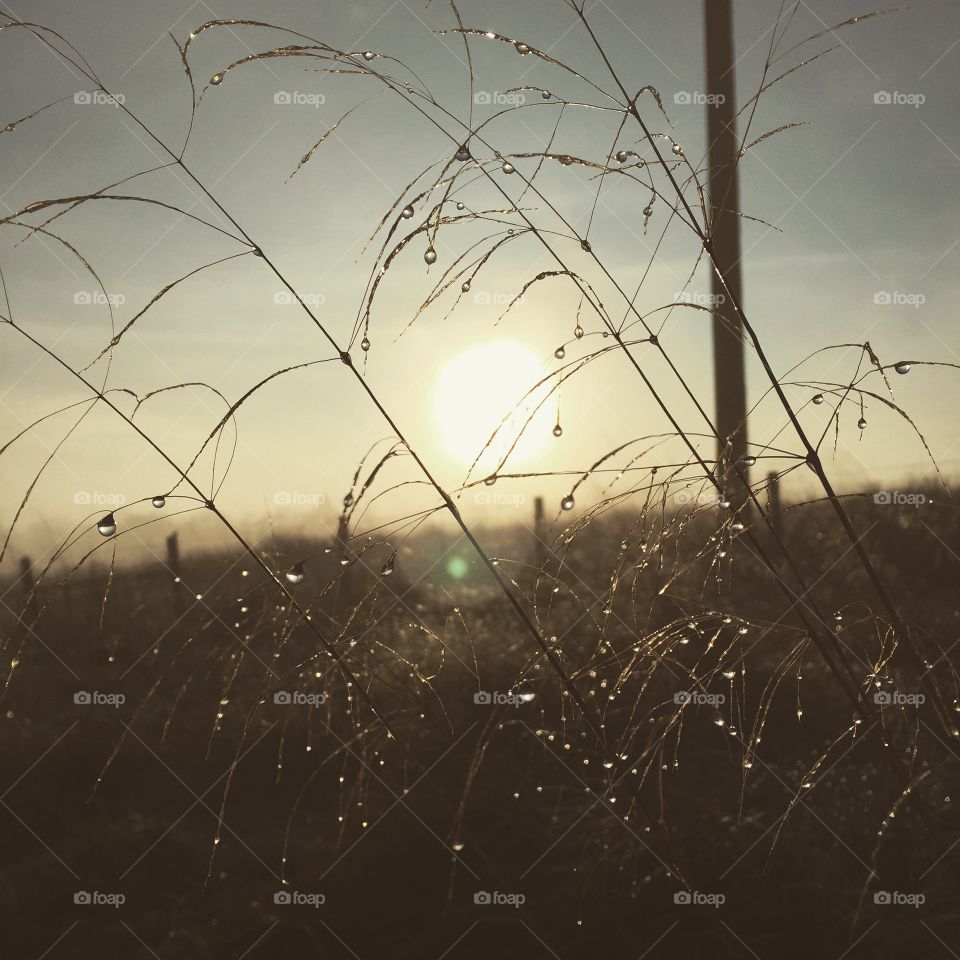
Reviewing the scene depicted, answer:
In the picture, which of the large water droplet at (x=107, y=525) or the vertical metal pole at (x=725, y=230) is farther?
the vertical metal pole at (x=725, y=230)

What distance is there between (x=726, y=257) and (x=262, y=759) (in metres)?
1.76

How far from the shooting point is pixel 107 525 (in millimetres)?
763

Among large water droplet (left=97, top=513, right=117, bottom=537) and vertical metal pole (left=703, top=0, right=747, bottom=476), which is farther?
vertical metal pole (left=703, top=0, right=747, bottom=476)

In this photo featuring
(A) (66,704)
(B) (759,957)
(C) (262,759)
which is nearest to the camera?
(B) (759,957)

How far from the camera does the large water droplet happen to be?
76 centimetres

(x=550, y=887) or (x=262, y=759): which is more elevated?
(x=262, y=759)

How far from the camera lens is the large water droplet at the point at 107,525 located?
755 mm

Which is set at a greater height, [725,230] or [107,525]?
[725,230]

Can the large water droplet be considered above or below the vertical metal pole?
below

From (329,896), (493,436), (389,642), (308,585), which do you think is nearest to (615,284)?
(493,436)

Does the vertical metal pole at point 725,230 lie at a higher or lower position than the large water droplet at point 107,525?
higher

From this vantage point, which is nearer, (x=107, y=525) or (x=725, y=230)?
(x=107, y=525)

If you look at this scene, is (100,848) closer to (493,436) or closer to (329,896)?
(329,896)

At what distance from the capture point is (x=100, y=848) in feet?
7.00
